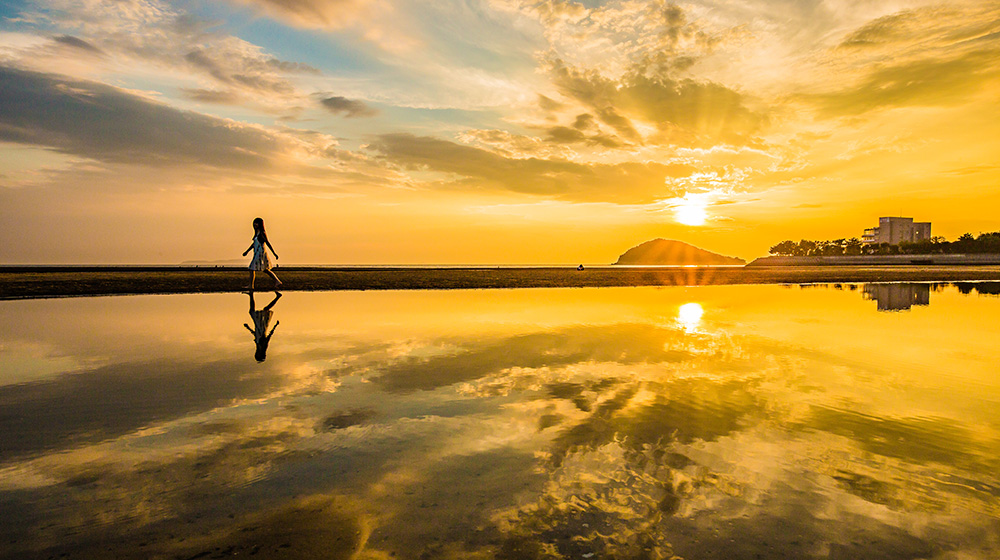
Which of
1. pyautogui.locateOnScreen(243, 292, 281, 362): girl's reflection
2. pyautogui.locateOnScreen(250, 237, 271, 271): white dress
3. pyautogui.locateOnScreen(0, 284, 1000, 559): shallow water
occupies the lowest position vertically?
pyautogui.locateOnScreen(0, 284, 1000, 559): shallow water

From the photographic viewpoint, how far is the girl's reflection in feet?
34.0

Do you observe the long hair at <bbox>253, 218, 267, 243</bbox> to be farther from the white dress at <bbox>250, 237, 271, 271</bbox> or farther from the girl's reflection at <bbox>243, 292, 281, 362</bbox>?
the girl's reflection at <bbox>243, 292, 281, 362</bbox>

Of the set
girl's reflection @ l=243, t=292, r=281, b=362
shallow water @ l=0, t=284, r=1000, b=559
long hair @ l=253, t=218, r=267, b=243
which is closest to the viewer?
shallow water @ l=0, t=284, r=1000, b=559

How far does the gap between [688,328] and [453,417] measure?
10.3m

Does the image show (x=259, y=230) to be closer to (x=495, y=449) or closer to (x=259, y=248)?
(x=259, y=248)

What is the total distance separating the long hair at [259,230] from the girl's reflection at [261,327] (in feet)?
12.6

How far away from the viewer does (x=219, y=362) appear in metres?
9.40

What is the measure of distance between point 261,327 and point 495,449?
11106 mm

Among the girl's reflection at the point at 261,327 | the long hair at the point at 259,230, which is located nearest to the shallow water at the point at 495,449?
the girl's reflection at the point at 261,327

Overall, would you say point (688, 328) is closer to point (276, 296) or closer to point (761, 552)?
point (761, 552)

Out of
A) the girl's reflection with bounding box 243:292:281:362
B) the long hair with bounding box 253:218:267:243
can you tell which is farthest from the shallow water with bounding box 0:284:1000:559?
the long hair with bounding box 253:218:267:243

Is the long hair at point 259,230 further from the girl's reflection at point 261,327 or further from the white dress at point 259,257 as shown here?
the girl's reflection at point 261,327

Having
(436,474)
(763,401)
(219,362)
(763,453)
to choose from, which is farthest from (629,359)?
(219,362)

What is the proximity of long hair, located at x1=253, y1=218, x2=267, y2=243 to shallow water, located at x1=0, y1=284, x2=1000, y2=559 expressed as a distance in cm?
1108
